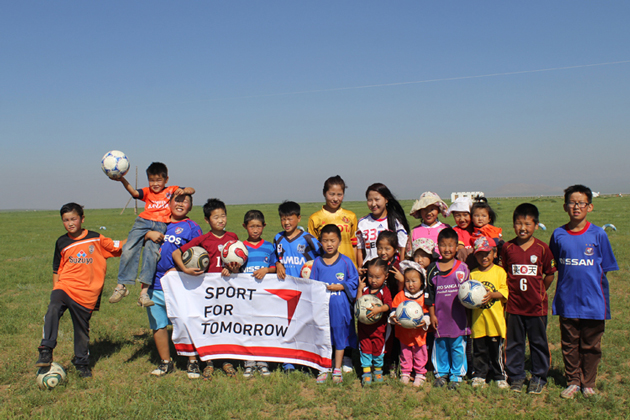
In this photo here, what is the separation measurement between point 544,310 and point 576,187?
63.3 inches

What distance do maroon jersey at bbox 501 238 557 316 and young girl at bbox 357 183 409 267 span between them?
1.51 m

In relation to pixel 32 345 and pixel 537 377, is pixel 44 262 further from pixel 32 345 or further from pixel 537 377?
pixel 537 377

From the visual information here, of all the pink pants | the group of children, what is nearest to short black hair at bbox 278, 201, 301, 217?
the group of children

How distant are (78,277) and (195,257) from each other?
1731mm

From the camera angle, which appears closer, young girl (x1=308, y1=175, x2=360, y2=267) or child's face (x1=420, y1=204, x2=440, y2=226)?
child's face (x1=420, y1=204, x2=440, y2=226)

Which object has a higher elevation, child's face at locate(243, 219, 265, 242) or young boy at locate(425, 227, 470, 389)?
child's face at locate(243, 219, 265, 242)

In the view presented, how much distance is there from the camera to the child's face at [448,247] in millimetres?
5590

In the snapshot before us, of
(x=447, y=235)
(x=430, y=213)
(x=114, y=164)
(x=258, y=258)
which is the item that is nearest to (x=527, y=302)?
(x=447, y=235)

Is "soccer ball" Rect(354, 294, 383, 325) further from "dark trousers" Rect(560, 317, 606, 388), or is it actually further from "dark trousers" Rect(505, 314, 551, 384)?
"dark trousers" Rect(560, 317, 606, 388)

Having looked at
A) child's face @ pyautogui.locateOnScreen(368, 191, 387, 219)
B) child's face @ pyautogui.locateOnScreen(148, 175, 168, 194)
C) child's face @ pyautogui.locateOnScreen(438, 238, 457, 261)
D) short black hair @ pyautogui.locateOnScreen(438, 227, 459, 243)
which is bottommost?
child's face @ pyautogui.locateOnScreen(438, 238, 457, 261)

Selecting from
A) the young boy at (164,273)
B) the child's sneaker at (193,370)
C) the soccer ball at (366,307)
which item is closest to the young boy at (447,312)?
the soccer ball at (366,307)

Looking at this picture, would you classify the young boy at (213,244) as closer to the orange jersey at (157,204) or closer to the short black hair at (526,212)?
the orange jersey at (157,204)

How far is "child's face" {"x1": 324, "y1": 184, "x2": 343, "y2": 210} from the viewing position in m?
6.52

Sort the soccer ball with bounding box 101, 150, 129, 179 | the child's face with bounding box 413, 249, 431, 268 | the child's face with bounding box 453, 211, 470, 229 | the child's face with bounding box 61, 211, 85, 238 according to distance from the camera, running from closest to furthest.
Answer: the child's face with bounding box 413, 249, 431, 268 < the child's face with bounding box 61, 211, 85, 238 < the child's face with bounding box 453, 211, 470, 229 < the soccer ball with bounding box 101, 150, 129, 179
